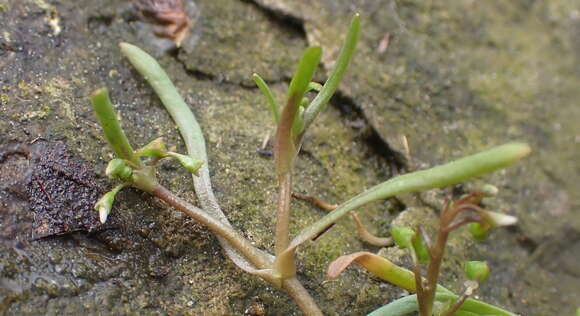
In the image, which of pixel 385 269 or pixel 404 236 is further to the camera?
pixel 385 269

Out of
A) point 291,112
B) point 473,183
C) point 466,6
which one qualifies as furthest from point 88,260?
point 466,6

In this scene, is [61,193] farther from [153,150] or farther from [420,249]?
[420,249]

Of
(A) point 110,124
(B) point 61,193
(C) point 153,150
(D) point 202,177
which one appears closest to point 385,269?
(D) point 202,177

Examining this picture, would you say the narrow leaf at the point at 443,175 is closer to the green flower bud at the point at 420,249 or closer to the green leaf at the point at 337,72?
the green flower bud at the point at 420,249

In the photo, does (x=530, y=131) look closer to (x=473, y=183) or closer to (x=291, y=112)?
(x=473, y=183)

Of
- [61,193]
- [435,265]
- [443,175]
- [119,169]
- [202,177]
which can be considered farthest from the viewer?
[202,177]

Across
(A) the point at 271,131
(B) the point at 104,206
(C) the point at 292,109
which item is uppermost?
(C) the point at 292,109

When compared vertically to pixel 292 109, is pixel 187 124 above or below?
below

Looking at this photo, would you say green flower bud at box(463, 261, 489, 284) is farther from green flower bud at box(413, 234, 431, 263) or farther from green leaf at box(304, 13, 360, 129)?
green leaf at box(304, 13, 360, 129)
